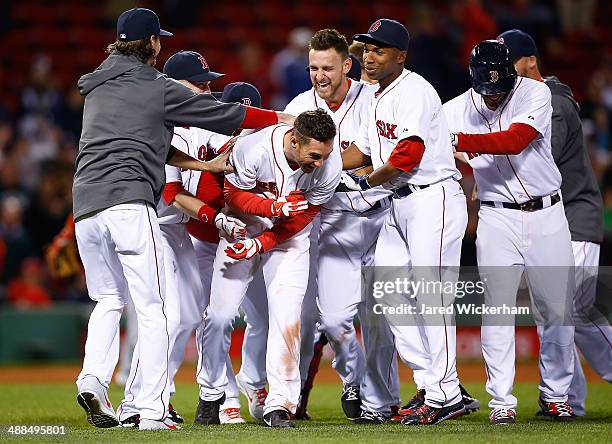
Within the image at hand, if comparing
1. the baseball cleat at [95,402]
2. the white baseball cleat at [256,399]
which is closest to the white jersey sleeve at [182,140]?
the white baseball cleat at [256,399]

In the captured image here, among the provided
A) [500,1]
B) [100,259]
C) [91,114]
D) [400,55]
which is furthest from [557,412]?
[500,1]

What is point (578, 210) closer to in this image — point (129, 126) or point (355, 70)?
point (355, 70)

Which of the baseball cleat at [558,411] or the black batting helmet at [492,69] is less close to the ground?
the black batting helmet at [492,69]

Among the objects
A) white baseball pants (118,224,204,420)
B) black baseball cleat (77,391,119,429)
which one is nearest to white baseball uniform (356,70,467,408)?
white baseball pants (118,224,204,420)

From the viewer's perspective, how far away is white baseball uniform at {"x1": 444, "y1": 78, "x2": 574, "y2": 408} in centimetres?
657

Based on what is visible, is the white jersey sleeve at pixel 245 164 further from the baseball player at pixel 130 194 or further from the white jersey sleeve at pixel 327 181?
the white jersey sleeve at pixel 327 181

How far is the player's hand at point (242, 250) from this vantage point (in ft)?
20.2

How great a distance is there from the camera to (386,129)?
6500 millimetres

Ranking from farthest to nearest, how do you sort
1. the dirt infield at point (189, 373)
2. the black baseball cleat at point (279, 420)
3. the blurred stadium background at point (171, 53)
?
the blurred stadium background at point (171, 53) → the dirt infield at point (189, 373) → the black baseball cleat at point (279, 420)

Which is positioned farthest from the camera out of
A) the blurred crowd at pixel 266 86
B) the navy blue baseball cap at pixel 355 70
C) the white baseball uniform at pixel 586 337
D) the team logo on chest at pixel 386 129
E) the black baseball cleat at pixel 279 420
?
the blurred crowd at pixel 266 86

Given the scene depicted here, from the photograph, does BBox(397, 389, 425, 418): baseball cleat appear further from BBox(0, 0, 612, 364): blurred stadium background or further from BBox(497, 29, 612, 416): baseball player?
BBox(0, 0, 612, 364): blurred stadium background

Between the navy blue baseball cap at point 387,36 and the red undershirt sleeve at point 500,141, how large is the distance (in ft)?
2.30

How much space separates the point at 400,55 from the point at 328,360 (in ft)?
19.2

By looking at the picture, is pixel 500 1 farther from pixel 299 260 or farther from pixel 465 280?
pixel 299 260
